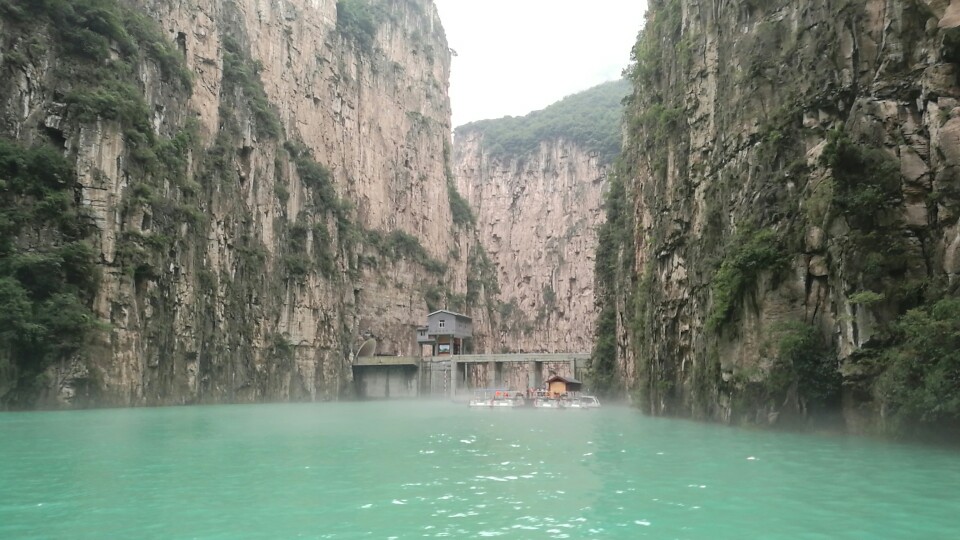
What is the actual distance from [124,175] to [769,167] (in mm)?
34906

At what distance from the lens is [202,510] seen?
1143cm

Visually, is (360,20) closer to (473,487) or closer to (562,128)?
(562,128)

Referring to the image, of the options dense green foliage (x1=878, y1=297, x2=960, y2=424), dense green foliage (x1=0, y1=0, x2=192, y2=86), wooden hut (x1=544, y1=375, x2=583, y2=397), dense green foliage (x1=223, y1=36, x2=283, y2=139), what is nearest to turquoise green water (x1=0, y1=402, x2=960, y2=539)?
dense green foliage (x1=878, y1=297, x2=960, y2=424)

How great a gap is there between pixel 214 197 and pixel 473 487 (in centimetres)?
4497

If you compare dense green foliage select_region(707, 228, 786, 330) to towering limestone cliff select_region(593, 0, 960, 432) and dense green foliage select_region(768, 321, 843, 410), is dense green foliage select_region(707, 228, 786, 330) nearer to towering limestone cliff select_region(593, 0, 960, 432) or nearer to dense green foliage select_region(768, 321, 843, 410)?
towering limestone cliff select_region(593, 0, 960, 432)

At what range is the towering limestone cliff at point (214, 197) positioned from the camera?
37.9 meters

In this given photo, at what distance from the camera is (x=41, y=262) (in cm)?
3619

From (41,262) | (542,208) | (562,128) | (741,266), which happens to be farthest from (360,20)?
(741,266)

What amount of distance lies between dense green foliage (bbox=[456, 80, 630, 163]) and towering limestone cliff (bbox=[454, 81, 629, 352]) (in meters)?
0.17

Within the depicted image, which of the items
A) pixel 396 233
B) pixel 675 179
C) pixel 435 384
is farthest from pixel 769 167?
pixel 396 233

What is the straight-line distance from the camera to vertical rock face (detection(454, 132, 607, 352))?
111m

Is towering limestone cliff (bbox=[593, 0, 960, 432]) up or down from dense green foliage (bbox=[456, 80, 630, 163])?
down

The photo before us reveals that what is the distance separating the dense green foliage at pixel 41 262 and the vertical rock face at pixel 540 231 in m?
73.7

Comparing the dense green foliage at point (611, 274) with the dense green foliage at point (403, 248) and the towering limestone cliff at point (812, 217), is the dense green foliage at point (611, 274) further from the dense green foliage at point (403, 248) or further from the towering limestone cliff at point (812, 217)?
the dense green foliage at point (403, 248)
